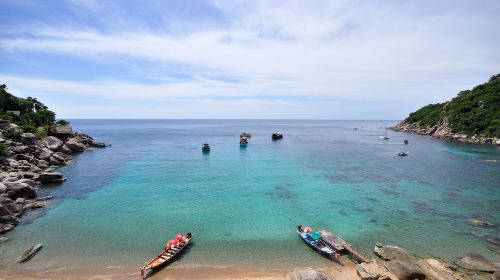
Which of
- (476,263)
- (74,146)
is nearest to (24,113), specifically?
(74,146)

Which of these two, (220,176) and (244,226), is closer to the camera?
(244,226)

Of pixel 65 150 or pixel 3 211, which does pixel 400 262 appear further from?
pixel 65 150

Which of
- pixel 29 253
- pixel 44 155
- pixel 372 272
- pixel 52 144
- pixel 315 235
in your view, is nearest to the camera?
pixel 372 272

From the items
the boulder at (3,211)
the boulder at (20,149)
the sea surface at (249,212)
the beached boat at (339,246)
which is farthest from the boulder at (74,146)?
the beached boat at (339,246)

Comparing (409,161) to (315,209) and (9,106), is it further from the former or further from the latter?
(9,106)

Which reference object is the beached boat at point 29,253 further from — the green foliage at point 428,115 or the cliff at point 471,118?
the green foliage at point 428,115

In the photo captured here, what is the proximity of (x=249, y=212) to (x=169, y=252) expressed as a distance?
13.1 m

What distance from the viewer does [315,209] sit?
3722 cm

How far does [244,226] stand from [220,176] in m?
24.1

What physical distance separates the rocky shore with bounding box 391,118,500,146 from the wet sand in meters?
107

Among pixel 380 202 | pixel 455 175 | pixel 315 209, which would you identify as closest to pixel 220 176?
pixel 315 209

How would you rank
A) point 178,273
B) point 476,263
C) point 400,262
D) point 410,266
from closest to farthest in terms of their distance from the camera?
point 410,266
point 178,273
point 400,262
point 476,263

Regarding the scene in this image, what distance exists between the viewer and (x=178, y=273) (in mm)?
22703

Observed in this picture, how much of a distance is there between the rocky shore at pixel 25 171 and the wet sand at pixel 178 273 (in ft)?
26.4
